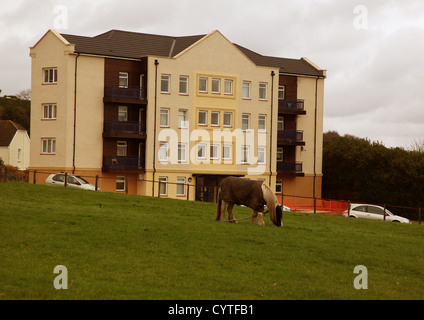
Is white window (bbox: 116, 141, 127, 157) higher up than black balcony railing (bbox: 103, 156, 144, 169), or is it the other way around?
white window (bbox: 116, 141, 127, 157)

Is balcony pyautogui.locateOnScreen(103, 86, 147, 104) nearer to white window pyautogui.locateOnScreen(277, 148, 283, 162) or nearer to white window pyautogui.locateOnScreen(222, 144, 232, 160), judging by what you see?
Answer: white window pyautogui.locateOnScreen(222, 144, 232, 160)

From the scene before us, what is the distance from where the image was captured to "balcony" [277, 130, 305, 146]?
61.2m

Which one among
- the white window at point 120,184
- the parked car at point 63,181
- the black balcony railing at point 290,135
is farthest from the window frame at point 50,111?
the black balcony railing at point 290,135

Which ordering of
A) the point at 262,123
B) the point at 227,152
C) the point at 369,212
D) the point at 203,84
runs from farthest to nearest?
the point at 262,123, the point at 227,152, the point at 203,84, the point at 369,212

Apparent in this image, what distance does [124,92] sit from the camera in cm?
5397

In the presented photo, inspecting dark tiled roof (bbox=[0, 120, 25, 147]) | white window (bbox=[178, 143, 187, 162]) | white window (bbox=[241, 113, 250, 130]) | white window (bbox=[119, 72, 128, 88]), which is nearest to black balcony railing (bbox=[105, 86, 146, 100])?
white window (bbox=[119, 72, 128, 88])

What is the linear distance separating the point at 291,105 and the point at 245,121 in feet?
18.6

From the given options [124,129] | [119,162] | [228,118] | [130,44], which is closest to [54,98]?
[124,129]

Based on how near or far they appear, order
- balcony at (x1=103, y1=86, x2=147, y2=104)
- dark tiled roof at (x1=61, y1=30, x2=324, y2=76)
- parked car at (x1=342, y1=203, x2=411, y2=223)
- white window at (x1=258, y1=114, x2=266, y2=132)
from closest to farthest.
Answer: parked car at (x1=342, y1=203, x2=411, y2=223), balcony at (x1=103, y1=86, x2=147, y2=104), dark tiled roof at (x1=61, y1=30, x2=324, y2=76), white window at (x1=258, y1=114, x2=266, y2=132)

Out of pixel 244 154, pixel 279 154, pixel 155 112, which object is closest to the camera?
pixel 155 112

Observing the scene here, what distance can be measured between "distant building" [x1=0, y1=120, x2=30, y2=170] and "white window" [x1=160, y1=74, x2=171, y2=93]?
34503mm

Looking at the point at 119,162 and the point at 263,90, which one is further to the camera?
the point at 263,90

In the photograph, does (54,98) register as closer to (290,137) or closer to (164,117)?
(164,117)
